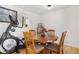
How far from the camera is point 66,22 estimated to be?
1.54m

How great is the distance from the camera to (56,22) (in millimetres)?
1491

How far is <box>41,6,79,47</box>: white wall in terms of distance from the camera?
1.44m

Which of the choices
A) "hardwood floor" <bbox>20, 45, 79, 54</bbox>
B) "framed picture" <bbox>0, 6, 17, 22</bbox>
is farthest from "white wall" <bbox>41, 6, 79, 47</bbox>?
"framed picture" <bbox>0, 6, 17, 22</bbox>

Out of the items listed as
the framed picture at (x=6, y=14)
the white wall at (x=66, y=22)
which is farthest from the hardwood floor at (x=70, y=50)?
the framed picture at (x=6, y=14)

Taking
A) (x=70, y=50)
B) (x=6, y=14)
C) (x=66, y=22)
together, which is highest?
(x=6, y=14)

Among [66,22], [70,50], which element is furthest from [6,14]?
[70,50]

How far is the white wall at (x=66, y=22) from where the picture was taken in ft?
4.71

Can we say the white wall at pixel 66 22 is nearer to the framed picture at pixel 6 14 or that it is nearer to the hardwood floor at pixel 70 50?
the hardwood floor at pixel 70 50

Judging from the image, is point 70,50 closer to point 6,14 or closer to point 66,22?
point 66,22

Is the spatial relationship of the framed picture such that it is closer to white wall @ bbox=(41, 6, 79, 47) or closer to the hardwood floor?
white wall @ bbox=(41, 6, 79, 47)
